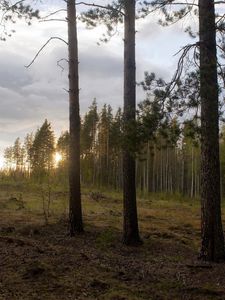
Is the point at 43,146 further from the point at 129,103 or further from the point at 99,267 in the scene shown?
the point at 99,267

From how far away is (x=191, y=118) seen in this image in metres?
9.34

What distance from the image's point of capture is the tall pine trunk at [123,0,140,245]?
1174 cm

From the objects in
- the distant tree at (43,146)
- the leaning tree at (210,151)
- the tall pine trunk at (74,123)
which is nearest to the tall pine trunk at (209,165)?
the leaning tree at (210,151)

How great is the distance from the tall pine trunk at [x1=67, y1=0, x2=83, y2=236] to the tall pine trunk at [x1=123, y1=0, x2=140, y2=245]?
2.04 metres

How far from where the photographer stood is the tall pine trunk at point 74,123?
13336 millimetres

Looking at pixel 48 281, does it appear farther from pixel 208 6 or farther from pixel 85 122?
pixel 85 122

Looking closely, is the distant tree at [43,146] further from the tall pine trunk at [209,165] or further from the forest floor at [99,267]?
the tall pine trunk at [209,165]

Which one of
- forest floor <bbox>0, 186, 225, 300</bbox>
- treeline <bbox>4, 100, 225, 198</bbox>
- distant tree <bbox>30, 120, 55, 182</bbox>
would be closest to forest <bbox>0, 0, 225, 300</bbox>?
forest floor <bbox>0, 186, 225, 300</bbox>

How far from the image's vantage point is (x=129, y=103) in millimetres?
11656

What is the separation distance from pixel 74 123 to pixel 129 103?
245 cm

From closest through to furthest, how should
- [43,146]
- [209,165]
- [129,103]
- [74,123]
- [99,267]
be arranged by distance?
[99,267] < [209,165] < [129,103] < [74,123] < [43,146]

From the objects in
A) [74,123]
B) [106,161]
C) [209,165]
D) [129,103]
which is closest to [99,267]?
[209,165]

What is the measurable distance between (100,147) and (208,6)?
51.3 metres

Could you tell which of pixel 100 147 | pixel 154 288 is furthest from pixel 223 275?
pixel 100 147
